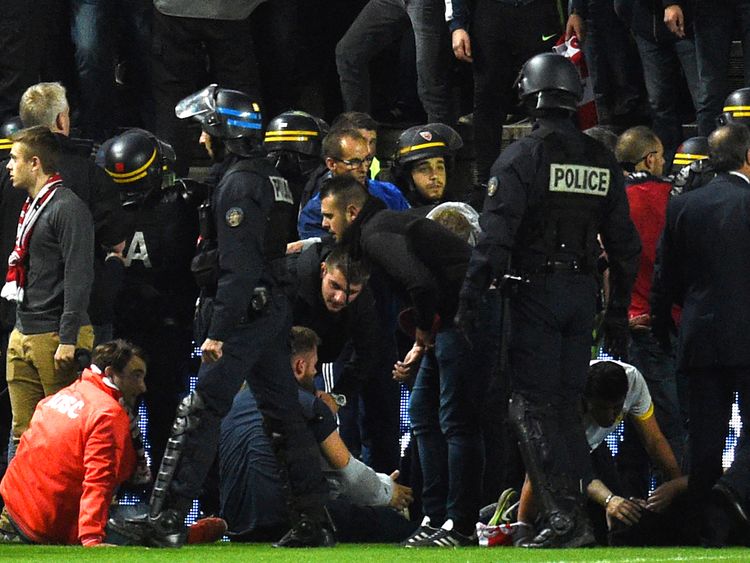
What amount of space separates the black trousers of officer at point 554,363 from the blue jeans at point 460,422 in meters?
0.55

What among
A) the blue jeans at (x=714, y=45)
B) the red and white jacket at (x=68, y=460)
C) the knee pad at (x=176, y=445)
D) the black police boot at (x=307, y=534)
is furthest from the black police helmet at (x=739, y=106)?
the red and white jacket at (x=68, y=460)

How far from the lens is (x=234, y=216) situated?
328 inches

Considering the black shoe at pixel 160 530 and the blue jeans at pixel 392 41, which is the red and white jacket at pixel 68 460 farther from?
the blue jeans at pixel 392 41

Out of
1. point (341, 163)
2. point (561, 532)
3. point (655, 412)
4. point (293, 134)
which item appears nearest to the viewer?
point (561, 532)

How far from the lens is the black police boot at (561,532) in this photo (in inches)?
316

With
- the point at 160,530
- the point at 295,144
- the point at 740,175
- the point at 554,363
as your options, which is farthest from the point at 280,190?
the point at 740,175

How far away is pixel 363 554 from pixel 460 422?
1107 millimetres

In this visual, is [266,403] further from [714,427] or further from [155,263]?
[714,427]

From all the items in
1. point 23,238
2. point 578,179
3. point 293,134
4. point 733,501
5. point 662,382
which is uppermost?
point 293,134

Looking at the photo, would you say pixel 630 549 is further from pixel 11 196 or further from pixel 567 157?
pixel 11 196

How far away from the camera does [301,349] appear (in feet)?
30.1

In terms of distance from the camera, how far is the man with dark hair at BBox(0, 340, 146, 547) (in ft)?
28.0

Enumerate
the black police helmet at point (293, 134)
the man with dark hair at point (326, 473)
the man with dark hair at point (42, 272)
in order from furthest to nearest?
the black police helmet at point (293, 134) → the man with dark hair at point (326, 473) → the man with dark hair at point (42, 272)

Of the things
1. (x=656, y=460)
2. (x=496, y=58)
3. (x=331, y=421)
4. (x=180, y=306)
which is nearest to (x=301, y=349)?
(x=331, y=421)
